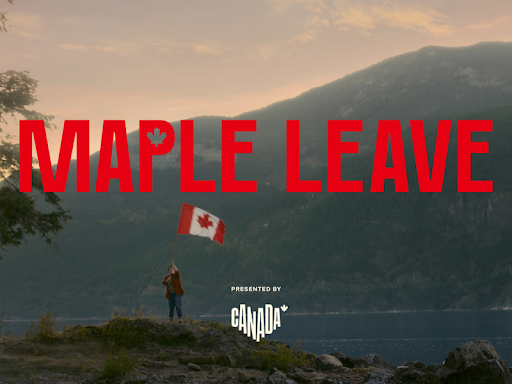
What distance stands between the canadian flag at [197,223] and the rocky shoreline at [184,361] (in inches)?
157

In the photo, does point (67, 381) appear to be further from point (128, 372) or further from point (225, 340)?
point (225, 340)

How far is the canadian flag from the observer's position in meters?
23.0

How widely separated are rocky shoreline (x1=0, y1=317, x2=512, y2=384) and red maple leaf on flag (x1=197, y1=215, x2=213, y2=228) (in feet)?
14.1

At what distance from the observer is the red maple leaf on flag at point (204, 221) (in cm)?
2339

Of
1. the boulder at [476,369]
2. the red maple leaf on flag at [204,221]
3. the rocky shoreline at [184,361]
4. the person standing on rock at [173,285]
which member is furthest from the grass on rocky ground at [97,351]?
the boulder at [476,369]

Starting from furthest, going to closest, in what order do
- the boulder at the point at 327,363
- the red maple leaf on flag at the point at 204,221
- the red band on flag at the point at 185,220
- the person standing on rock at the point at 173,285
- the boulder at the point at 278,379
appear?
the red maple leaf on flag at the point at 204,221 < the red band on flag at the point at 185,220 < the person standing on rock at the point at 173,285 < the boulder at the point at 327,363 < the boulder at the point at 278,379

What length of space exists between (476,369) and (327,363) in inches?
216

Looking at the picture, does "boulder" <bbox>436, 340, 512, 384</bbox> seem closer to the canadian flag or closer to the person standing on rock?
the canadian flag

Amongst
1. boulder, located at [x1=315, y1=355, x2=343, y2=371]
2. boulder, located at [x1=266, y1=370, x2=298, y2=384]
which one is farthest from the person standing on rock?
boulder, located at [x1=315, y1=355, x2=343, y2=371]

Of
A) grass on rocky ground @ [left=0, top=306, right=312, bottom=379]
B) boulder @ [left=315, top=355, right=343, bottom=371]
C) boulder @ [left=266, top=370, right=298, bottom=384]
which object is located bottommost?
boulder @ [left=315, top=355, right=343, bottom=371]

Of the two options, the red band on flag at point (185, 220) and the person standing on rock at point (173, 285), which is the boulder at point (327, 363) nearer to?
the person standing on rock at point (173, 285)

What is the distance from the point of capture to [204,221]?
2370 centimetres

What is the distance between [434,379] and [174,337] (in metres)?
9.39

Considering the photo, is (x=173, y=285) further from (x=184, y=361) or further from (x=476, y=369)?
(x=476, y=369)
